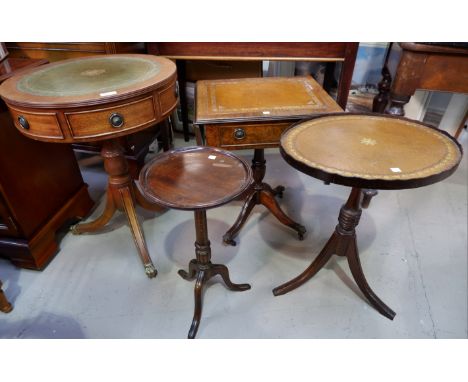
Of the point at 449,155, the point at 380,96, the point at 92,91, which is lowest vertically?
the point at 380,96

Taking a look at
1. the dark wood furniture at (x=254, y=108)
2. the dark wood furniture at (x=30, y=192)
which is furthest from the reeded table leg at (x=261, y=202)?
the dark wood furniture at (x=30, y=192)

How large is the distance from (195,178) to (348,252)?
0.84 meters

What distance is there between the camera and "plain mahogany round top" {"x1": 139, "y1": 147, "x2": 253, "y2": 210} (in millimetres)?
1103

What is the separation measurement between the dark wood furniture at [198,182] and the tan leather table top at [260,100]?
0.56ft

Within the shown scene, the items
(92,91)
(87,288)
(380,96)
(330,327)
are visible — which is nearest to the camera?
(92,91)

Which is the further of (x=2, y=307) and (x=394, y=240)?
(x=394, y=240)

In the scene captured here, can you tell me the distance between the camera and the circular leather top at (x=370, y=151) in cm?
97

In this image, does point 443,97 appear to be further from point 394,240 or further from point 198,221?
point 198,221

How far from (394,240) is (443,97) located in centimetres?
171

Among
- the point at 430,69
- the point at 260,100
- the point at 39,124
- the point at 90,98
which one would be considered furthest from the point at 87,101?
the point at 430,69

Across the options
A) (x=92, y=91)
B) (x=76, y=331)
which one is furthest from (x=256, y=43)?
(x=76, y=331)

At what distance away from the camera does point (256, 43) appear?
2.12m

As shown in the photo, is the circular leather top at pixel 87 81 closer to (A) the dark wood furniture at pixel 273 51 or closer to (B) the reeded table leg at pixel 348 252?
(A) the dark wood furniture at pixel 273 51

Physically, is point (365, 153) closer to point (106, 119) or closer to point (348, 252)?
point (348, 252)
